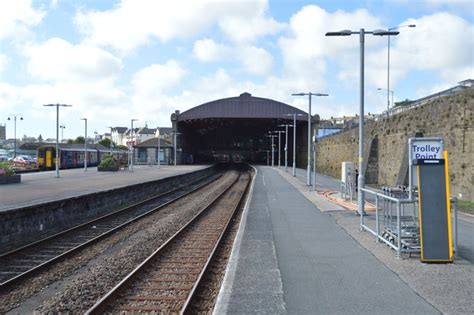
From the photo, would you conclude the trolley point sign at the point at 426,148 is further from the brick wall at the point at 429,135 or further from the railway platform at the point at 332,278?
the brick wall at the point at 429,135

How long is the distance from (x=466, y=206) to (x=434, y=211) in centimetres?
1268

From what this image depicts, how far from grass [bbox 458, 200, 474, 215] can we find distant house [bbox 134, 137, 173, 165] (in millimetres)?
74189

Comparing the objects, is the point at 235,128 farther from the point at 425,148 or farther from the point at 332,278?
the point at 332,278

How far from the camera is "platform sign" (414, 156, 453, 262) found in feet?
31.4

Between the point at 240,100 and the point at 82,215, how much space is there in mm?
66867

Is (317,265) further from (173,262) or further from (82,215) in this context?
(82,215)

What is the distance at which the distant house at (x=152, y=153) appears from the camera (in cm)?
9400

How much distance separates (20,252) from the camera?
526 inches

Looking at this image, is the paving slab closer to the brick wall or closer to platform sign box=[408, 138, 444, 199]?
platform sign box=[408, 138, 444, 199]

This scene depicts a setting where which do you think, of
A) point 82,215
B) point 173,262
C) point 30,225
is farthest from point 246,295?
point 82,215

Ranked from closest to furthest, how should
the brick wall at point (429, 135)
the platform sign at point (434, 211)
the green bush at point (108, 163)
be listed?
the platform sign at point (434, 211) → the brick wall at point (429, 135) → the green bush at point (108, 163)

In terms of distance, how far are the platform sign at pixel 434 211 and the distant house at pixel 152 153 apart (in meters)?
85.5

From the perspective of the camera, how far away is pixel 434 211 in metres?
9.71

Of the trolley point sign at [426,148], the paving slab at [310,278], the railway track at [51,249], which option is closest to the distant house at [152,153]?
the railway track at [51,249]
